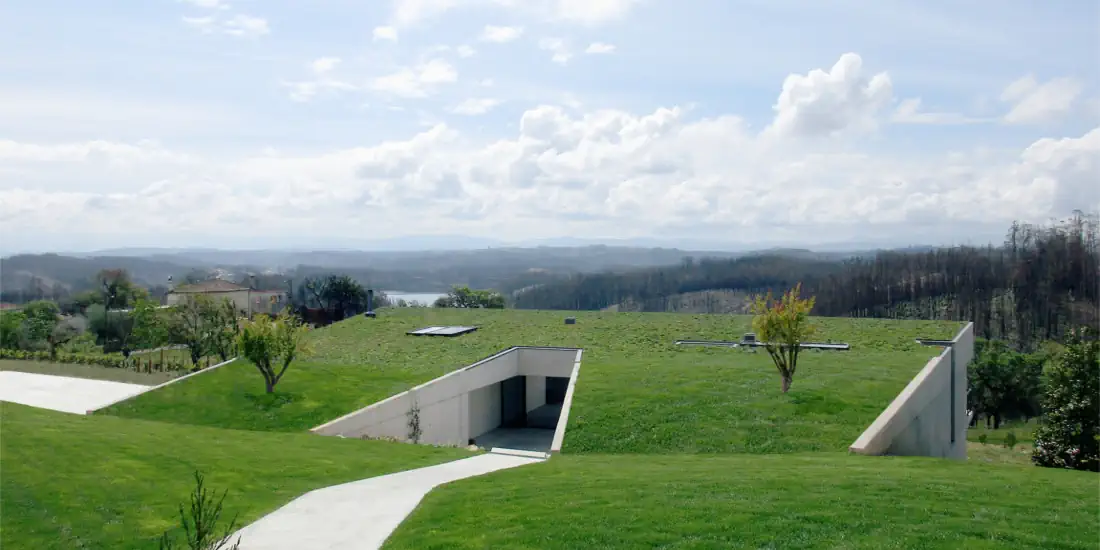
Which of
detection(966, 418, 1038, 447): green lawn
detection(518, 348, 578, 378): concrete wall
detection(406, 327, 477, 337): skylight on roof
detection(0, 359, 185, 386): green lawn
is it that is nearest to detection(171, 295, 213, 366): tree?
detection(0, 359, 185, 386): green lawn

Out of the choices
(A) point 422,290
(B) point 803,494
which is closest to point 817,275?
(A) point 422,290

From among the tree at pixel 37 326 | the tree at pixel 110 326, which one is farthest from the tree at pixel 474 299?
the tree at pixel 37 326

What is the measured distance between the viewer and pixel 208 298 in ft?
134

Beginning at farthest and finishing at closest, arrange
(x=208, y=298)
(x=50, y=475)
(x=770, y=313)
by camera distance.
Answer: (x=208, y=298), (x=770, y=313), (x=50, y=475)

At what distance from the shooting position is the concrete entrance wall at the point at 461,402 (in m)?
22.0

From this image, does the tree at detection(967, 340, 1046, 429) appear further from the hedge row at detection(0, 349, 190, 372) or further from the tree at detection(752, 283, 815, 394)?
the hedge row at detection(0, 349, 190, 372)

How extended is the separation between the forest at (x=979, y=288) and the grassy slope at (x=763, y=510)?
6522 cm

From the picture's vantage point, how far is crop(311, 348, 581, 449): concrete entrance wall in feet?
72.2

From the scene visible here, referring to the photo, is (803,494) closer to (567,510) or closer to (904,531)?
(904,531)

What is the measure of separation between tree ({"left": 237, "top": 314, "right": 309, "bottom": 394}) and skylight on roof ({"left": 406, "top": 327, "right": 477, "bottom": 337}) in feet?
33.2

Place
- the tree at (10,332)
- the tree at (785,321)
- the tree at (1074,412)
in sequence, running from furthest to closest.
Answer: the tree at (10,332), the tree at (785,321), the tree at (1074,412)

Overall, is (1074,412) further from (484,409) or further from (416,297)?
(416,297)

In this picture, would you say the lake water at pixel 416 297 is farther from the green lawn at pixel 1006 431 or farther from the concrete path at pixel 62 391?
the green lawn at pixel 1006 431

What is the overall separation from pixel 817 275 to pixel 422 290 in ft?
249
